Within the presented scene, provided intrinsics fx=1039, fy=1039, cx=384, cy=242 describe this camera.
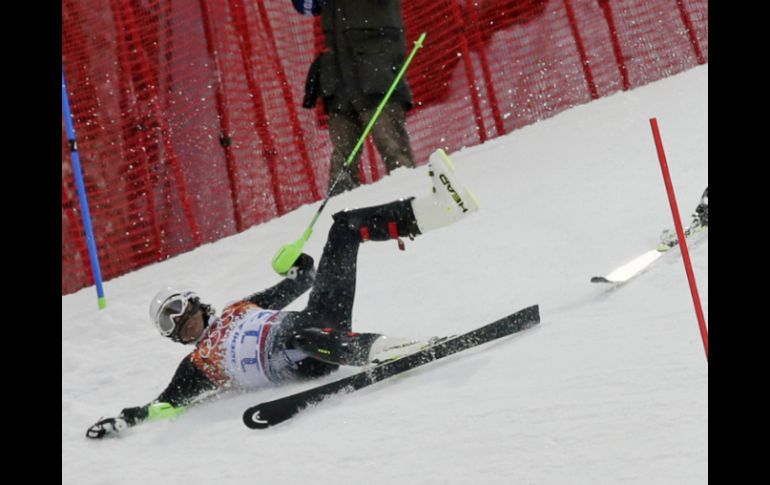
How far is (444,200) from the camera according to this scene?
4648 mm

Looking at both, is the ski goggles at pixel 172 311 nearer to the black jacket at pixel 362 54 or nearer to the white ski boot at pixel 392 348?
the white ski boot at pixel 392 348

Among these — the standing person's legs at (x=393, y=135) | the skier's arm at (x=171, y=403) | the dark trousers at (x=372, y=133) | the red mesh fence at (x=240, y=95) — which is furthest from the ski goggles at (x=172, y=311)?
the red mesh fence at (x=240, y=95)

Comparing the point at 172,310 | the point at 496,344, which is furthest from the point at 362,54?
the point at 496,344

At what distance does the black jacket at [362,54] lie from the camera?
7.84 m

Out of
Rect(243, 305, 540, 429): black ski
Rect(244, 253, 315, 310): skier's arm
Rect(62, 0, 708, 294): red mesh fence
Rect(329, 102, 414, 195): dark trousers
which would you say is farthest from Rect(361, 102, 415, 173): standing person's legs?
Rect(243, 305, 540, 429): black ski

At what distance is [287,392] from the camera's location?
4891 mm

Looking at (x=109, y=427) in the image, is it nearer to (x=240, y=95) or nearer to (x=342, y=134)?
(x=342, y=134)

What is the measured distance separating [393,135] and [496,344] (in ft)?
12.2

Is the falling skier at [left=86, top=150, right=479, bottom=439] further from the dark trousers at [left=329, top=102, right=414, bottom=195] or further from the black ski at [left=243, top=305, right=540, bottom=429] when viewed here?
the dark trousers at [left=329, top=102, right=414, bottom=195]

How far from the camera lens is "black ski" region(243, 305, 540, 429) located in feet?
14.4
